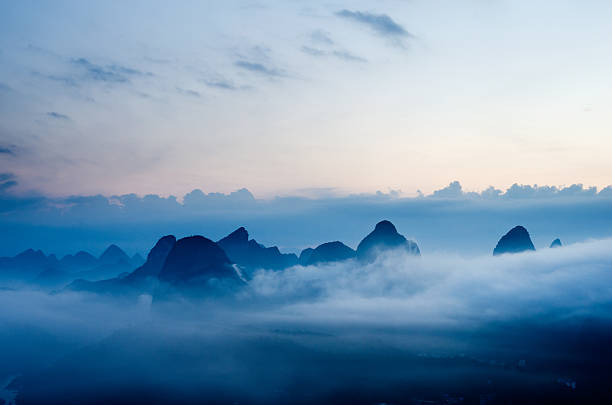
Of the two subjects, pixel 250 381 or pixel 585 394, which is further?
pixel 250 381

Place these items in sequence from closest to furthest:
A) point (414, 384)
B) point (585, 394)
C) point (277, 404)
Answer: point (277, 404) < point (585, 394) < point (414, 384)

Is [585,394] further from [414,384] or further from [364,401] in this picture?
[364,401]

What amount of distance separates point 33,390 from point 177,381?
2400 inches

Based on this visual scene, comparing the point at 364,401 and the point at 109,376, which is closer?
the point at 364,401

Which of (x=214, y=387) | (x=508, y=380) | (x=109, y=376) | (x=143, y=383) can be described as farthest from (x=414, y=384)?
(x=109, y=376)

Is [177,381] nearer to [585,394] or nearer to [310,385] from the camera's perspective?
[310,385]

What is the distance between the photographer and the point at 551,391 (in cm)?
18512

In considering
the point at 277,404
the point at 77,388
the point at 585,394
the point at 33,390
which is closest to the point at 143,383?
the point at 77,388

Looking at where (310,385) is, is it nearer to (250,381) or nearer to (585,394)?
(250,381)

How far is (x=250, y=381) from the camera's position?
19550 cm

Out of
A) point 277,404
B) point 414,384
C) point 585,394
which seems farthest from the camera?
point 414,384

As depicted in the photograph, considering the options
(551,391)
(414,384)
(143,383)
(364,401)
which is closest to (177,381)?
(143,383)

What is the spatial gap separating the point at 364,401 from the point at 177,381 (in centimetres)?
8457

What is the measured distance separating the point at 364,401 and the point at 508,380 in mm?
74292
